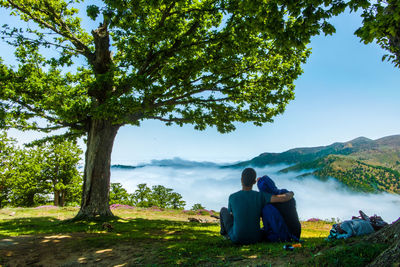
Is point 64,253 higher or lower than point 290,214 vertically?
lower

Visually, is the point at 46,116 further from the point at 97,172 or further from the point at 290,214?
the point at 290,214

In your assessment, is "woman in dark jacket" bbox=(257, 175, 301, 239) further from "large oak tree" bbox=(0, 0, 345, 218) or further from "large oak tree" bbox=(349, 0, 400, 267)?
"large oak tree" bbox=(0, 0, 345, 218)

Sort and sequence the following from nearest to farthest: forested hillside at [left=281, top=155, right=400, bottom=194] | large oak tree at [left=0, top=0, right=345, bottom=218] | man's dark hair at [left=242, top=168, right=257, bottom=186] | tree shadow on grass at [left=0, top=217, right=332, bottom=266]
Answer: tree shadow on grass at [left=0, top=217, right=332, bottom=266]
man's dark hair at [left=242, top=168, right=257, bottom=186]
large oak tree at [left=0, top=0, right=345, bottom=218]
forested hillside at [left=281, top=155, right=400, bottom=194]

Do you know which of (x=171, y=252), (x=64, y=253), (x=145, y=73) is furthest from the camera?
(x=145, y=73)

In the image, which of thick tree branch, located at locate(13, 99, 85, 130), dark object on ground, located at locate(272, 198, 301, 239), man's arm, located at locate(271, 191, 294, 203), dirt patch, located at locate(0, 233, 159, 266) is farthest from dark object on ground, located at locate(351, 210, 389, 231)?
thick tree branch, located at locate(13, 99, 85, 130)

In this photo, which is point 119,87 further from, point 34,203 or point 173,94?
point 34,203

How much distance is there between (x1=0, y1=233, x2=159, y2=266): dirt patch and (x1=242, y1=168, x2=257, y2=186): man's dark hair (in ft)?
10.7

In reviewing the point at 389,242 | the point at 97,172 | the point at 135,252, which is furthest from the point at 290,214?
the point at 97,172

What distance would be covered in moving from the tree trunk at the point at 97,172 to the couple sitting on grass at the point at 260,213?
32.5 ft

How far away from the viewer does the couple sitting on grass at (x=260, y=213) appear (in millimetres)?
6035

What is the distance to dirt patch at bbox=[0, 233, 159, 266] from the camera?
5.92 metres

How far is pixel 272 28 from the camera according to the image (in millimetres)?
6484

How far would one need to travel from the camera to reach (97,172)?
45.5ft

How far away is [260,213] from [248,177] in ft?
3.28
